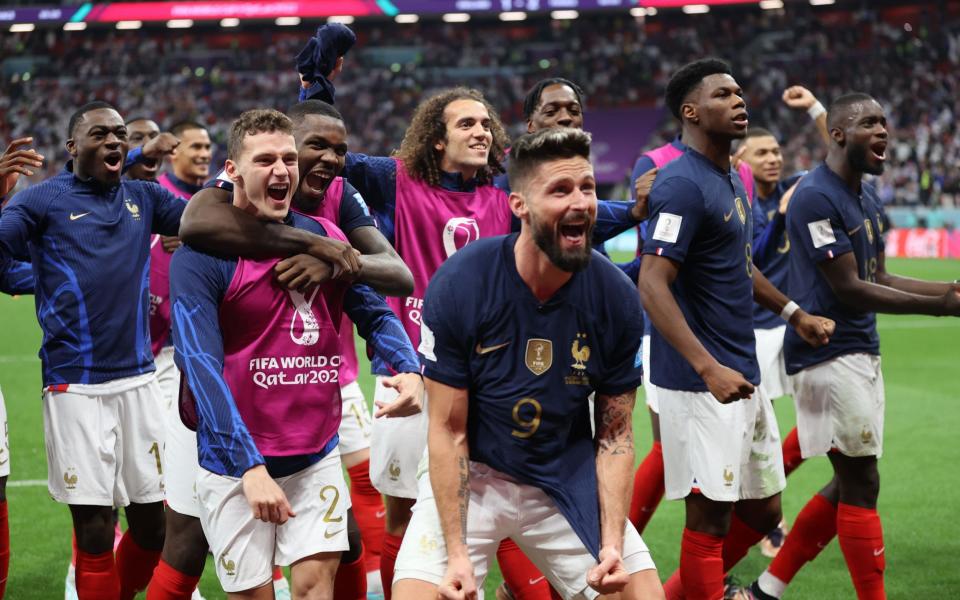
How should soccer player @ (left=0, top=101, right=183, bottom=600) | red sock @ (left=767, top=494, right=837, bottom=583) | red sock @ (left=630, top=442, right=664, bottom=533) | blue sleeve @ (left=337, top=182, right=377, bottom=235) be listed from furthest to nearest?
red sock @ (left=630, top=442, right=664, bottom=533) → red sock @ (left=767, top=494, right=837, bottom=583) → soccer player @ (left=0, top=101, right=183, bottom=600) → blue sleeve @ (left=337, top=182, right=377, bottom=235)

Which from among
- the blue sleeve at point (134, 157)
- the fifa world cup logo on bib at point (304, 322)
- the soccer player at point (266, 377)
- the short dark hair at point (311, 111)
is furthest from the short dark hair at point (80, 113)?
the fifa world cup logo on bib at point (304, 322)

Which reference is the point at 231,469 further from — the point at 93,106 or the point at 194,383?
the point at 93,106

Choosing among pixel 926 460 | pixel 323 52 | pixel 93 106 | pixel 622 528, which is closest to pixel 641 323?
pixel 622 528

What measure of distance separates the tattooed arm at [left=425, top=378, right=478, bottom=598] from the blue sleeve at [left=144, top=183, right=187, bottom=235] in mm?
2541

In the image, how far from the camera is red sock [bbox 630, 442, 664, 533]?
6.39 metres

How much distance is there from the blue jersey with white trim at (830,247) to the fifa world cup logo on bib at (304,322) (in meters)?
2.76

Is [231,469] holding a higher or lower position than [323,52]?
lower

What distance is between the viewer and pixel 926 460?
30.6 ft

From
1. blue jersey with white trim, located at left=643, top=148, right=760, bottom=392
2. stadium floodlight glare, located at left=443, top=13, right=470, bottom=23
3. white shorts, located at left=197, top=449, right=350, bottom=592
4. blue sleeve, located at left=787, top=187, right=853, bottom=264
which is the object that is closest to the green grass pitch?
blue jersey with white trim, located at left=643, top=148, right=760, bottom=392

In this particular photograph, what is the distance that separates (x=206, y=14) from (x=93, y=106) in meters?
41.0

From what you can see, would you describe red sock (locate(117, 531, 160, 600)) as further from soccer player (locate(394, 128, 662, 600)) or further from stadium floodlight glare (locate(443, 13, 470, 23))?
stadium floodlight glare (locate(443, 13, 470, 23))

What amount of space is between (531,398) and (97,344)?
8.65 feet

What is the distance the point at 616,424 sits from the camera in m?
3.82

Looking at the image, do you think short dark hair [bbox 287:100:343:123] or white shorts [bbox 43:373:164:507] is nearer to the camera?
short dark hair [bbox 287:100:343:123]
